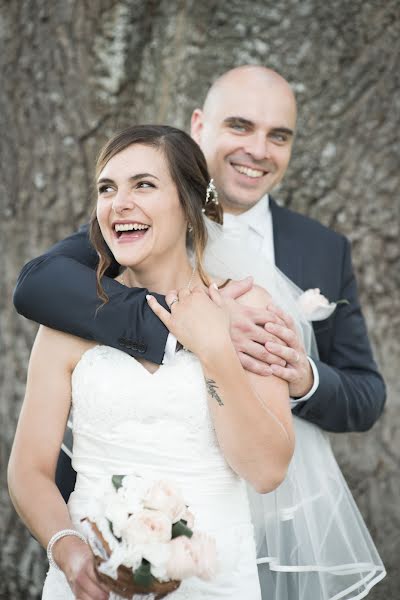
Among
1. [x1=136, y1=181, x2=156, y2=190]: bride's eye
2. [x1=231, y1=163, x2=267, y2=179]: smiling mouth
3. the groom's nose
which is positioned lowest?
[x1=231, y1=163, x2=267, y2=179]: smiling mouth

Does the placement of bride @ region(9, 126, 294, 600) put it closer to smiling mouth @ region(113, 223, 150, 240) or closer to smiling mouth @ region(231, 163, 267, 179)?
smiling mouth @ region(113, 223, 150, 240)

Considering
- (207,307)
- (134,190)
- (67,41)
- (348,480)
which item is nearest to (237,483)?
(207,307)

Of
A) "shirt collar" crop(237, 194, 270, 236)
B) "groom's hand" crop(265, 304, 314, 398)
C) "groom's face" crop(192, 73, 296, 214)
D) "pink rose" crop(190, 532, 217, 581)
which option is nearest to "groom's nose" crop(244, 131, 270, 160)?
"groom's face" crop(192, 73, 296, 214)

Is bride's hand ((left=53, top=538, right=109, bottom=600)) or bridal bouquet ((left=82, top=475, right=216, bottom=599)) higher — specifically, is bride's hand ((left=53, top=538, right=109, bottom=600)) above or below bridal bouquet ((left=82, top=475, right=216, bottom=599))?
below

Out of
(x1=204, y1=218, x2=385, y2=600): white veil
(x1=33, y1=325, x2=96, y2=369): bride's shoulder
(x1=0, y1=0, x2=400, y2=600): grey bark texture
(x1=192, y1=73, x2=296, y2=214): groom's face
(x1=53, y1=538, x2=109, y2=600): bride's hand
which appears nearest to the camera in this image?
(x1=53, y1=538, x2=109, y2=600): bride's hand

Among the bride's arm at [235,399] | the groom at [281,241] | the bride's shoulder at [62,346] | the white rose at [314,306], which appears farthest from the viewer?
the white rose at [314,306]

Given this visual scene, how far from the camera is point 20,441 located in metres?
2.81

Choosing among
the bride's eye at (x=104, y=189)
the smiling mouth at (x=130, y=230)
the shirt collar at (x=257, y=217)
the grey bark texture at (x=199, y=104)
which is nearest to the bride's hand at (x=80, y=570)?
the smiling mouth at (x=130, y=230)

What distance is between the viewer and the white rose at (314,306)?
340 centimetres

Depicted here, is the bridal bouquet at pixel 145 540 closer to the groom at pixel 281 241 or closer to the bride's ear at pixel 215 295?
the bride's ear at pixel 215 295

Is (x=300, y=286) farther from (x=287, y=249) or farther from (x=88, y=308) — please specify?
(x=88, y=308)

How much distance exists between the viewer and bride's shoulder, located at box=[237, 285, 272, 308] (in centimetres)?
292

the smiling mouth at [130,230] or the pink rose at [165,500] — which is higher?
the smiling mouth at [130,230]

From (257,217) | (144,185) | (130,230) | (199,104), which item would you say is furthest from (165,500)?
(199,104)
